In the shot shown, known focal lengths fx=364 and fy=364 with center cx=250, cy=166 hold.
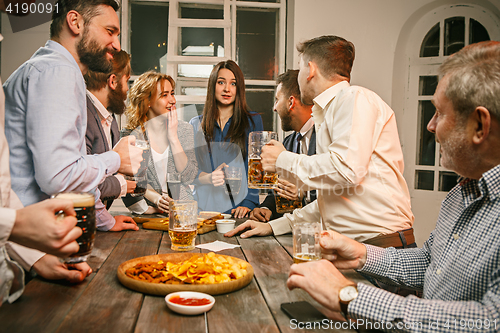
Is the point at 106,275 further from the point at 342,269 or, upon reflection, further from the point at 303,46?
the point at 303,46

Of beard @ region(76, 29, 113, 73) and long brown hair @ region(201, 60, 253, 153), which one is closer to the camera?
beard @ region(76, 29, 113, 73)

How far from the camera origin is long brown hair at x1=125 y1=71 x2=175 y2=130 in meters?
3.24

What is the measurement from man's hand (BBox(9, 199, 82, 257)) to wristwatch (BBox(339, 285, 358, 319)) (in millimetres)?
686

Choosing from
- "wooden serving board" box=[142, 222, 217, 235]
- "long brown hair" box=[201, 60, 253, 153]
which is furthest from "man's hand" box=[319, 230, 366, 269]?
"long brown hair" box=[201, 60, 253, 153]

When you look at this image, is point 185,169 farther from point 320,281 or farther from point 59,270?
point 320,281

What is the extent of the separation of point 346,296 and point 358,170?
2.53ft

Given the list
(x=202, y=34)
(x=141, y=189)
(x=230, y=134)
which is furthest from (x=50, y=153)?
(x=202, y=34)

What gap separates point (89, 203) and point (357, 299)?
757 mm

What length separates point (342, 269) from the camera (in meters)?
1.33

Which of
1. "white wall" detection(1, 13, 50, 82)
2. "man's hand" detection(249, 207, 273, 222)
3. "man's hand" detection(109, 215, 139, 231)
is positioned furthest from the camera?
"white wall" detection(1, 13, 50, 82)

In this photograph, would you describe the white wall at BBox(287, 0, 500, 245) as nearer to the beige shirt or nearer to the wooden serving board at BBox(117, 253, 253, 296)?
the beige shirt

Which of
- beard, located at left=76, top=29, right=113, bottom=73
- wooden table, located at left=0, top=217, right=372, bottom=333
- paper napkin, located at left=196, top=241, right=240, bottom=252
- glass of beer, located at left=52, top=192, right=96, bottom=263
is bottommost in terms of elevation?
paper napkin, located at left=196, top=241, right=240, bottom=252

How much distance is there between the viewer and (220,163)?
10.5 ft

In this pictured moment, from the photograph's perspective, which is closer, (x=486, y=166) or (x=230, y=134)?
(x=486, y=166)
